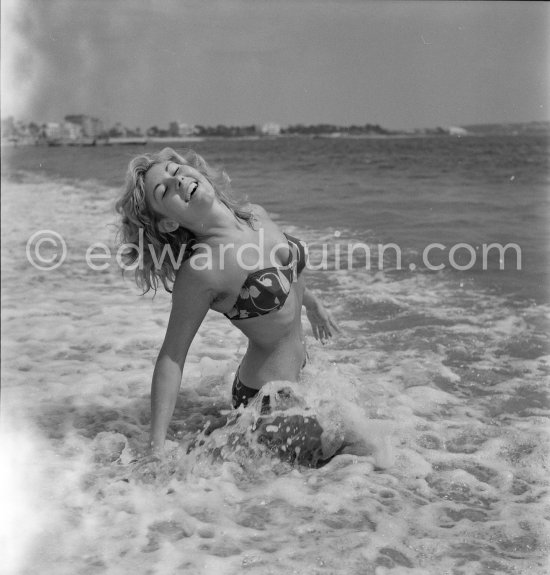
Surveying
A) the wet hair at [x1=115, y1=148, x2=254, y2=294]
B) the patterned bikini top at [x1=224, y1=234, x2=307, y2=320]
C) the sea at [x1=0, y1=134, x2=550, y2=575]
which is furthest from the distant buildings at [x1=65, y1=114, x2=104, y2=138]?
the patterned bikini top at [x1=224, y1=234, x2=307, y2=320]

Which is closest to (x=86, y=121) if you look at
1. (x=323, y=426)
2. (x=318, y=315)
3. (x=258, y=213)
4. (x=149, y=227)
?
(x=318, y=315)

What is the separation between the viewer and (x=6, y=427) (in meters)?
3.62

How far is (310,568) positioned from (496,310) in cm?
366

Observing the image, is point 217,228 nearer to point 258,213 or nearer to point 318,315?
point 258,213

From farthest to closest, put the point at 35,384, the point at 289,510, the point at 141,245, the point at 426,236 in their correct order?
the point at 426,236, the point at 35,384, the point at 141,245, the point at 289,510

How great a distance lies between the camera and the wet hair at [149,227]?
3.00 metres

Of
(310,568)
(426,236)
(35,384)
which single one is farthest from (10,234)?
(310,568)

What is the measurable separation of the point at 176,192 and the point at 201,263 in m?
0.30

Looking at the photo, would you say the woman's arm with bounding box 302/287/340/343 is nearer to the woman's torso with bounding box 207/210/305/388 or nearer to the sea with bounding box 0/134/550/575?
the sea with bounding box 0/134/550/575

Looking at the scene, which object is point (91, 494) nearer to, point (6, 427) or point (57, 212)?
point (6, 427)

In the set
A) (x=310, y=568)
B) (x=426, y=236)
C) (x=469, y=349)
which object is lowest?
(x=310, y=568)

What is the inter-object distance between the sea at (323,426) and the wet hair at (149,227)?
0.97 ft

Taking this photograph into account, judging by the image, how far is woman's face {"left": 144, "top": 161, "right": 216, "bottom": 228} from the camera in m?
2.95

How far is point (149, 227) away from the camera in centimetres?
303
